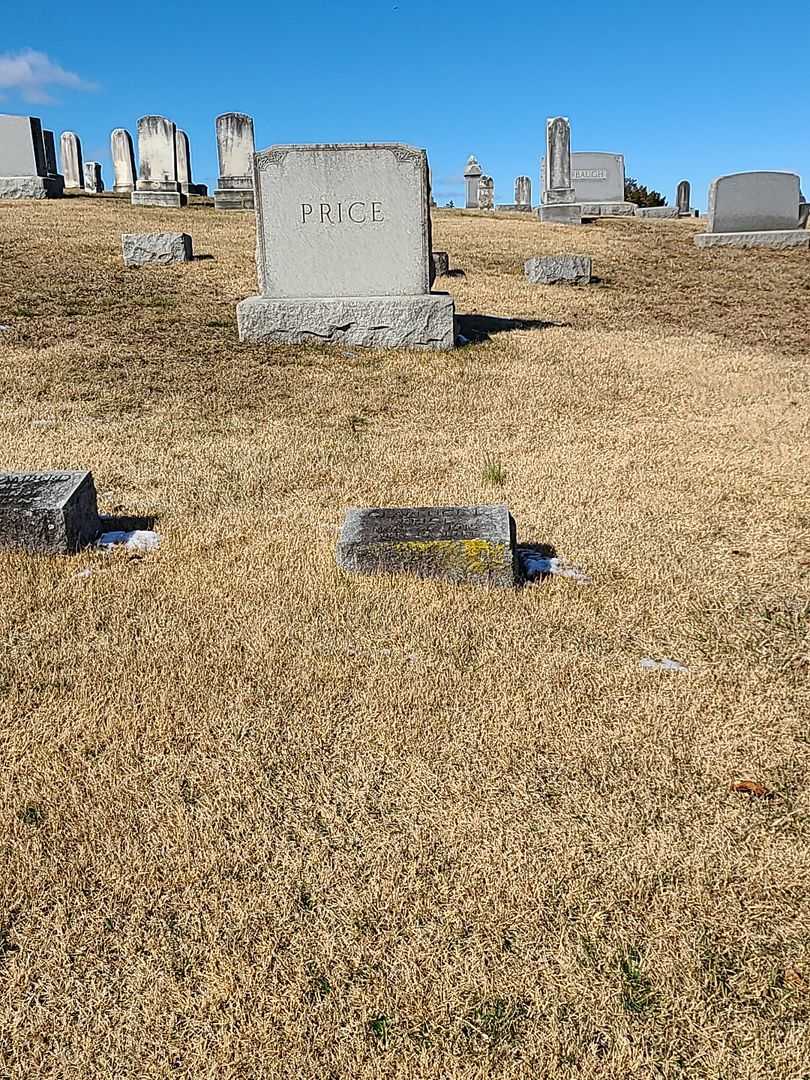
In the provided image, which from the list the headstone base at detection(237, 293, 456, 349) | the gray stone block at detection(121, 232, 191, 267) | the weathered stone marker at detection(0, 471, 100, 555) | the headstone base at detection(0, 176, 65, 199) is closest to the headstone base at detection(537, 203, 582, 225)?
the gray stone block at detection(121, 232, 191, 267)

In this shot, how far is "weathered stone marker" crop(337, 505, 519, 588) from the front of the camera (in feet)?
12.1

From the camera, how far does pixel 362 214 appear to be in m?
8.38

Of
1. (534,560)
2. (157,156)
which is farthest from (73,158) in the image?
(534,560)

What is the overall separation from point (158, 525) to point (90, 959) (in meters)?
2.95

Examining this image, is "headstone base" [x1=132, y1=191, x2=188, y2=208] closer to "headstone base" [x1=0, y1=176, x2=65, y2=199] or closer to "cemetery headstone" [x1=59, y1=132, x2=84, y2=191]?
"headstone base" [x1=0, y1=176, x2=65, y2=199]

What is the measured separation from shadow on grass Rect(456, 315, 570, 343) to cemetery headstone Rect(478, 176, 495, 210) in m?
21.4

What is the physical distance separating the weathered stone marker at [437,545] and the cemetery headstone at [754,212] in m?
14.4

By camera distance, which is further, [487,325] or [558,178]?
[558,178]

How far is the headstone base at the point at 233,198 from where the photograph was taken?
18.9m

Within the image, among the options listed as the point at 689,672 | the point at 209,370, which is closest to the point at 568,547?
the point at 689,672

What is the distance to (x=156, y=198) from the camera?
19.8m

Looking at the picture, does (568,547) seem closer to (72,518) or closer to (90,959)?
(72,518)

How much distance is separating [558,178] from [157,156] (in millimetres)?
10020

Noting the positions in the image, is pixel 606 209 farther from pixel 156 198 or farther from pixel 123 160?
pixel 123 160
